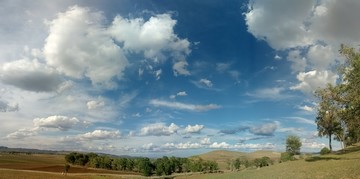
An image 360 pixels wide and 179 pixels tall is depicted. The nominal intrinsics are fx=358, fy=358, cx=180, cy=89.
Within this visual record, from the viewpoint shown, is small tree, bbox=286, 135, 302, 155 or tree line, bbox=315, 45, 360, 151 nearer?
tree line, bbox=315, 45, 360, 151

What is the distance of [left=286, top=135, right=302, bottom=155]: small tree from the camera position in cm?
16212

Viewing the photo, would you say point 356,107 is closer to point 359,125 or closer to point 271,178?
point 359,125

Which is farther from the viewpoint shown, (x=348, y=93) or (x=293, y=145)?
(x=293, y=145)

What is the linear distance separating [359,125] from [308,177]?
64.5 feet

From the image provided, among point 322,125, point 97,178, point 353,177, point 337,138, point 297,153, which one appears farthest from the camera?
point 297,153

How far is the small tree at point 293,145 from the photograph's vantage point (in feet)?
532

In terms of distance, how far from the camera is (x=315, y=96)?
66.1 meters

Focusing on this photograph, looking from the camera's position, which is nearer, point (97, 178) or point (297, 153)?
point (97, 178)

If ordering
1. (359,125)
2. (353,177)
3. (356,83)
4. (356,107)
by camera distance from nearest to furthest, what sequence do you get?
(353,177) < (356,83) < (356,107) < (359,125)

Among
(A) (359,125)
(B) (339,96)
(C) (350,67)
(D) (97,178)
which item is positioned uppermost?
(C) (350,67)

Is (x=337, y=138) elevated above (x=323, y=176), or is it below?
above

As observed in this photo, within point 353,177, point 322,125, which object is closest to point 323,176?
point 353,177

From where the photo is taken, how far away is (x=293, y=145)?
16212 cm

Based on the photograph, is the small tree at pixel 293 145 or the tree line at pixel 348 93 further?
the small tree at pixel 293 145
